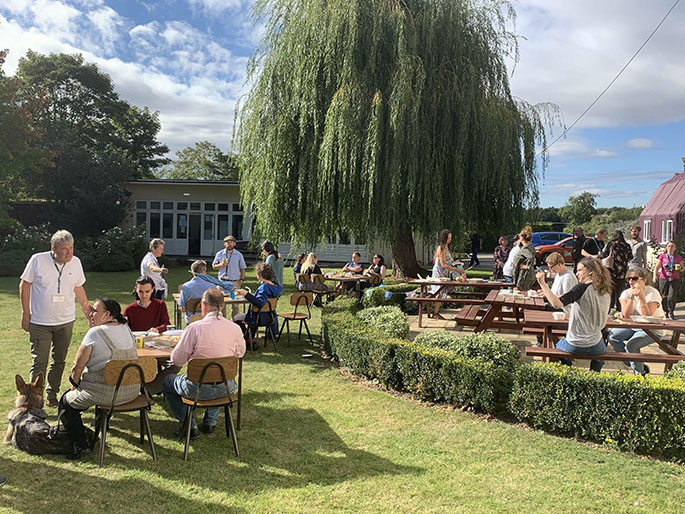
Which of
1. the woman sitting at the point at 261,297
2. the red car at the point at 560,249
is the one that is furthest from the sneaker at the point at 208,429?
the red car at the point at 560,249

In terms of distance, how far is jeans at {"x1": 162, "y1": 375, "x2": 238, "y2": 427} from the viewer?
4.66m

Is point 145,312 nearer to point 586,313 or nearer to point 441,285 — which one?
point 586,313

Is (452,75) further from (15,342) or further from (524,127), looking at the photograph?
(15,342)

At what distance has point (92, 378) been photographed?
4422 mm

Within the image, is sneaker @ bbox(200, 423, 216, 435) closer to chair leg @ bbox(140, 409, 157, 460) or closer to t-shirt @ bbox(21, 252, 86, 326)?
chair leg @ bbox(140, 409, 157, 460)

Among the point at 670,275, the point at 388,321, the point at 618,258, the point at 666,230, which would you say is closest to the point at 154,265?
the point at 388,321

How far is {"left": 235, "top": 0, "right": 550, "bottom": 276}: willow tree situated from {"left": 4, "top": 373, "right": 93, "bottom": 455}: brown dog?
29.9ft

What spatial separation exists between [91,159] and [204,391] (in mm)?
25776

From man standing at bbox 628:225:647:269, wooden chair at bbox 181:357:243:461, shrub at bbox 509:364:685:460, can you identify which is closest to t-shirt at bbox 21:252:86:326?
wooden chair at bbox 181:357:243:461

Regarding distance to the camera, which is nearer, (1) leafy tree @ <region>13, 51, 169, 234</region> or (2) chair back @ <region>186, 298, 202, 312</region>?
(2) chair back @ <region>186, 298, 202, 312</region>

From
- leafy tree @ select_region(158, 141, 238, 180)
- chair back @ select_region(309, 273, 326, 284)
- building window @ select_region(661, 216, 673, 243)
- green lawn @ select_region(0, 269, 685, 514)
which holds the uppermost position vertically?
leafy tree @ select_region(158, 141, 238, 180)

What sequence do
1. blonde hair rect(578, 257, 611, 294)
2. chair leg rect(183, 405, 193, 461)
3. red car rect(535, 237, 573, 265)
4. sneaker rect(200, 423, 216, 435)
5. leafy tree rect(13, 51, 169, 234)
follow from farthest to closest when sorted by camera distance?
leafy tree rect(13, 51, 169, 234) → red car rect(535, 237, 573, 265) → blonde hair rect(578, 257, 611, 294) → sneaker rect(200, 423, 216, 435) → chair leg rect(183, 405, 193, 461)

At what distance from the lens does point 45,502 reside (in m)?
3.69

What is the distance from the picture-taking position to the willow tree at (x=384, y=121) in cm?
1292
